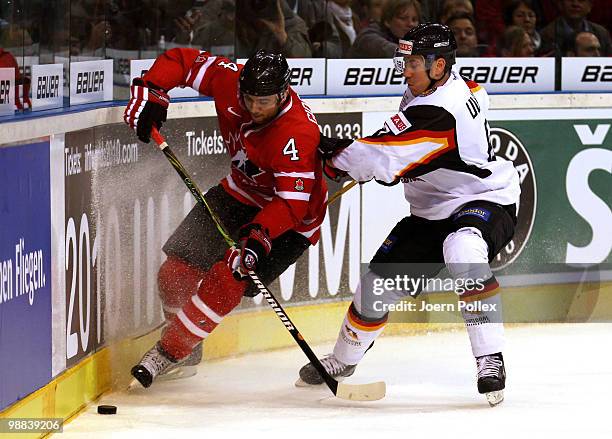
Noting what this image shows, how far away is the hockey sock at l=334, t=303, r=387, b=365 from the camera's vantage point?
4.68 metres

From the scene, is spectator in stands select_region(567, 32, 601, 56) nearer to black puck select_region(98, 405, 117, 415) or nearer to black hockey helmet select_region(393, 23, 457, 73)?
black hockey helmet select_region(393, 23, 457, 73)

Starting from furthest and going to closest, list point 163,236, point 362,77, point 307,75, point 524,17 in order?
point 524,17 < point 362,77 < point 307,75 < point 163,236

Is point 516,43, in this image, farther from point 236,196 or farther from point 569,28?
point 236,196

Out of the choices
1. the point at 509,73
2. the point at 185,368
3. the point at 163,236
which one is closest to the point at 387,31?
the point at 509,73

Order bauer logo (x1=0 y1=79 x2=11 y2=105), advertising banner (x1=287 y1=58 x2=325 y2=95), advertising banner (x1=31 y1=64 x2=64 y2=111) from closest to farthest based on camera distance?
bauer logo (x1=0 y1=79 x2=11 y2=105) < advertising banner (x1=31 y1=64 x2=64 y2=111) < advertising banner (x1=287 y1=58 x2=325 y2=95)

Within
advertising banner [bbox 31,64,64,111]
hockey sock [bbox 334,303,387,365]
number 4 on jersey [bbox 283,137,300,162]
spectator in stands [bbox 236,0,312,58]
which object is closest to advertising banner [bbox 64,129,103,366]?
advertising banner [bbox 31,64,64,111]

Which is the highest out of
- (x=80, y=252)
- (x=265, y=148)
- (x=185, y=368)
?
(x=265, y=148)

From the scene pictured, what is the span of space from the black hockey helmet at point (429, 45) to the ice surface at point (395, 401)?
1234 millimetres

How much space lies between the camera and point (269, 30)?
5.88 metres

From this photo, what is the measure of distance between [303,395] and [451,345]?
45.4 inches

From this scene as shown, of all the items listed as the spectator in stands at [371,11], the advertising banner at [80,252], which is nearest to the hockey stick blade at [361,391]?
the advertising banner at [80,252]

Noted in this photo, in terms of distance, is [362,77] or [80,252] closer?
[80,252]

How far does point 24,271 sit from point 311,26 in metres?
2.68
